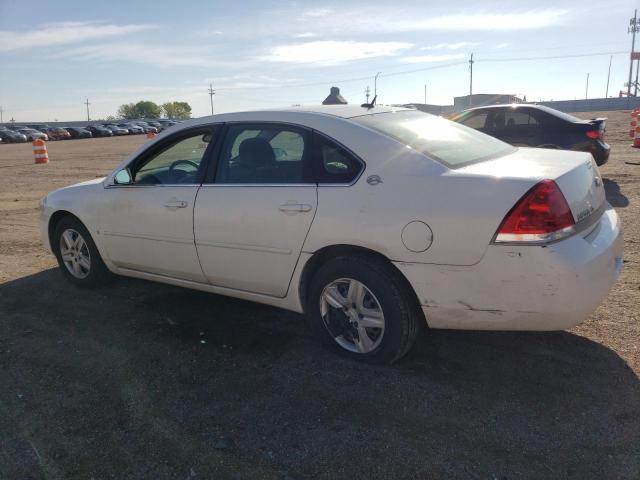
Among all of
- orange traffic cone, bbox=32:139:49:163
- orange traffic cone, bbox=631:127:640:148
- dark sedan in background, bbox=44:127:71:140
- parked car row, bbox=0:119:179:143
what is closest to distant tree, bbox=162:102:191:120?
parked car row, bbox=0:119:179:143

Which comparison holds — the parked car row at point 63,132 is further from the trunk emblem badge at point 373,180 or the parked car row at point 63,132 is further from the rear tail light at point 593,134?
the trunk emblem badge at point 373,180

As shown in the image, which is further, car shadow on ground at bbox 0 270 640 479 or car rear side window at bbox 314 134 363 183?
car rear side window at bbox 314 134 363 183

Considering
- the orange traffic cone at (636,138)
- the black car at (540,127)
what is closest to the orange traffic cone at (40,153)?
the black car at (540,127)

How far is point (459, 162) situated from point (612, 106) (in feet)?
257

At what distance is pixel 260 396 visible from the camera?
10.1 ft

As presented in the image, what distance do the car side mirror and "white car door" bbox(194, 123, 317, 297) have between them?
2.90 feet

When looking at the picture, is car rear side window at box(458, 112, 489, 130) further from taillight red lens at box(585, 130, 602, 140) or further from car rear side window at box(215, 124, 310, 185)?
car rear side window at box(215, 124, 310, 185)

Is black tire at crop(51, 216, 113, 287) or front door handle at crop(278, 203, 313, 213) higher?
front door handle at crop(278, 203, 313, 213)

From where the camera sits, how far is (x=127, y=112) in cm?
14138

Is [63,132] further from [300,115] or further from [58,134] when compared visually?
[300,115]

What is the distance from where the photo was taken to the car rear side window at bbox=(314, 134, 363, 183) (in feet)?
10.8

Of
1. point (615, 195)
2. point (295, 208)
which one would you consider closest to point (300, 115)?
point (295, 208)

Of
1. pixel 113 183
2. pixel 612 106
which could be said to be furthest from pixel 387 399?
pixel 612 106

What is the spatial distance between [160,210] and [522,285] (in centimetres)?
271
